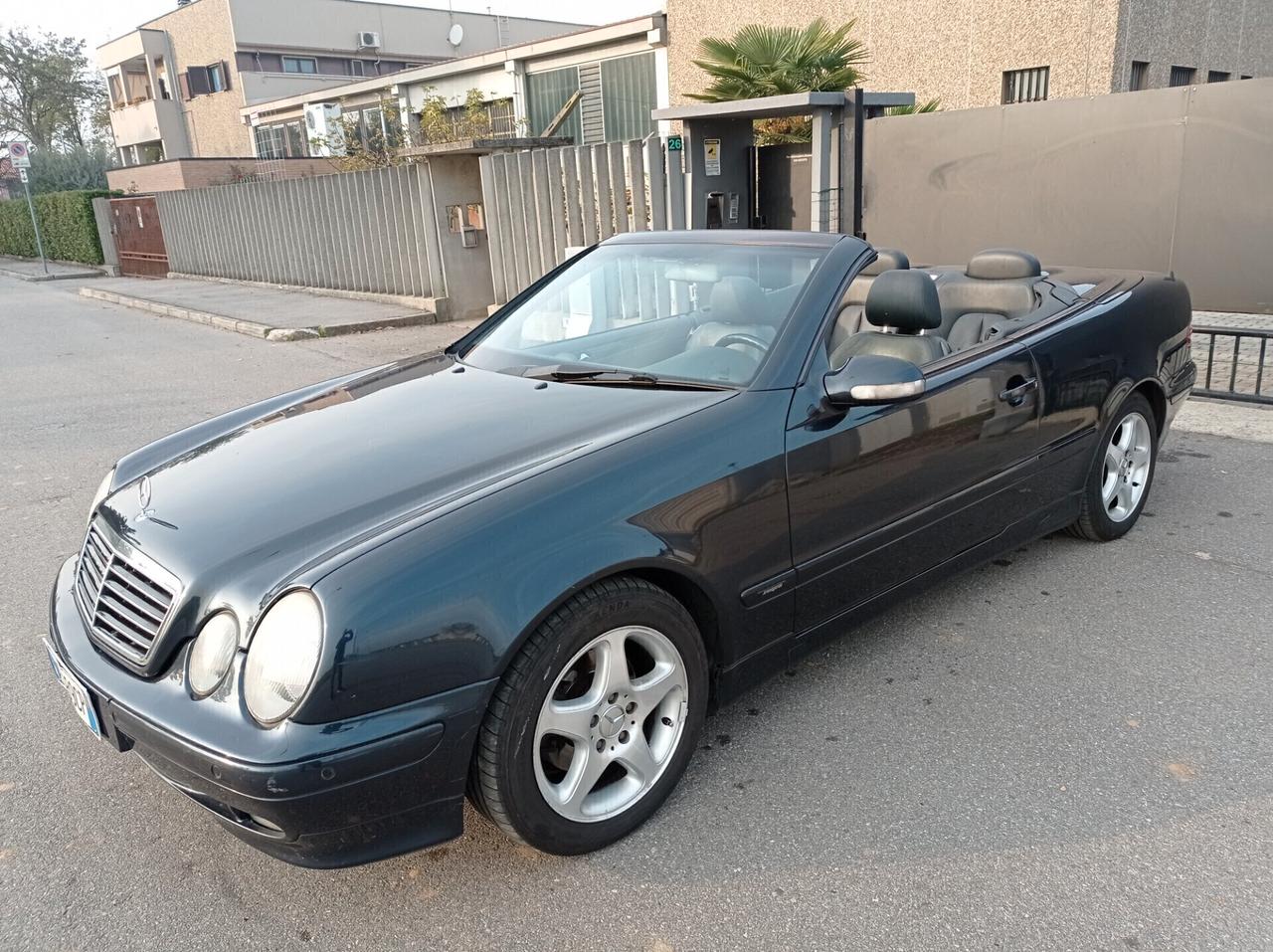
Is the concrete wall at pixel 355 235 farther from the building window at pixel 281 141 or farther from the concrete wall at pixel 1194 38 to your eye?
the building window at pixel 281 141

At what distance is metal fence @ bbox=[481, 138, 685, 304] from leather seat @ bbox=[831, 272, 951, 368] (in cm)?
598

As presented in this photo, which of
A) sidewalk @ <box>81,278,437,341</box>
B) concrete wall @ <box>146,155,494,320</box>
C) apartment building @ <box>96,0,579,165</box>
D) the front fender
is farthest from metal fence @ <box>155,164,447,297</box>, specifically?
apartment building @ <box>96,0,579,165</box>

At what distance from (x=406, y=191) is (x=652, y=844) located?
12.1 meters

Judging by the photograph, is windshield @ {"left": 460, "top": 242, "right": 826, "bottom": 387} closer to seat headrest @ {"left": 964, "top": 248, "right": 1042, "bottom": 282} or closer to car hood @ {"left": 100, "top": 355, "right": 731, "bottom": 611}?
car hood @ {"left": 100, "top": 355, "right": 731, "bottom": 611}

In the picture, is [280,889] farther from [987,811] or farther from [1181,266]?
[1181,266]

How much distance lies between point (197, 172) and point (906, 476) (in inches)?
1247

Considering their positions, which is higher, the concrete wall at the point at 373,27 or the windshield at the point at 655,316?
the concrete wall at the point at 373,27

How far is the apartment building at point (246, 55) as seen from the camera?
38844 millimetres

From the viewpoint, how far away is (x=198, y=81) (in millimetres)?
41156

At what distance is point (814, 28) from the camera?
1239 cm

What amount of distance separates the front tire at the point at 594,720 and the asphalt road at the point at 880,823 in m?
0.13

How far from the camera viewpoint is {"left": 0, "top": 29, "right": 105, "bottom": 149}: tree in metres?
55.5

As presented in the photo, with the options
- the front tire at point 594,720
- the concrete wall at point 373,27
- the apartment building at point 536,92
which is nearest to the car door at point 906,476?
the front tire at point 594,720

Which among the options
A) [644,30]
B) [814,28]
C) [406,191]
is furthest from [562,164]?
[644,30]
